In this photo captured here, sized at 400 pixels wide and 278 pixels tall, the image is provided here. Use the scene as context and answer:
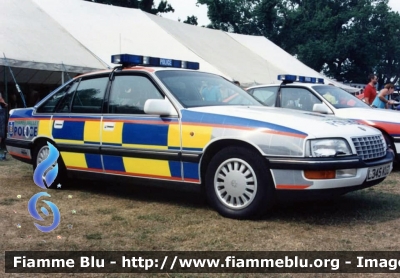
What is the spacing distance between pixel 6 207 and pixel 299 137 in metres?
2.82

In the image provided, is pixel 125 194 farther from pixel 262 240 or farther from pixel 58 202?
pixel 262 240

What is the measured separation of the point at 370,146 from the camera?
14.4 feet

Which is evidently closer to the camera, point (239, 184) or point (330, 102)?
point (239, 184)

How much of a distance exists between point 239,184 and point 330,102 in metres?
3.55

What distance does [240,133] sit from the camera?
421cm

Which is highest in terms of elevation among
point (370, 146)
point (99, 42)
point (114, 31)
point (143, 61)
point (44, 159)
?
point (114, 31)

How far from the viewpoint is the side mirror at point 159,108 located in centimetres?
452

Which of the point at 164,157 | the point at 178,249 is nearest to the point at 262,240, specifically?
the point at 178,249

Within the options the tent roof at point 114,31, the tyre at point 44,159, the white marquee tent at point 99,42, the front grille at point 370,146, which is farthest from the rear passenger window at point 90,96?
the tent roof at point 114,31

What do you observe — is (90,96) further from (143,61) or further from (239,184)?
(239,184)

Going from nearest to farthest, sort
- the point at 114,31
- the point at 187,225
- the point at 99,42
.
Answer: the point at 187,225 < the point at 99,42 < the point at 114,31

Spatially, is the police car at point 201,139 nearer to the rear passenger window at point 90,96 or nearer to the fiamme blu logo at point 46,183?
the rear passenger window at point 90,96

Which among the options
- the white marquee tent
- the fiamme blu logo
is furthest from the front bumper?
the white marquee tent

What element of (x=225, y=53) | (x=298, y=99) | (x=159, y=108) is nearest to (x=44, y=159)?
(x=159, y=108)
